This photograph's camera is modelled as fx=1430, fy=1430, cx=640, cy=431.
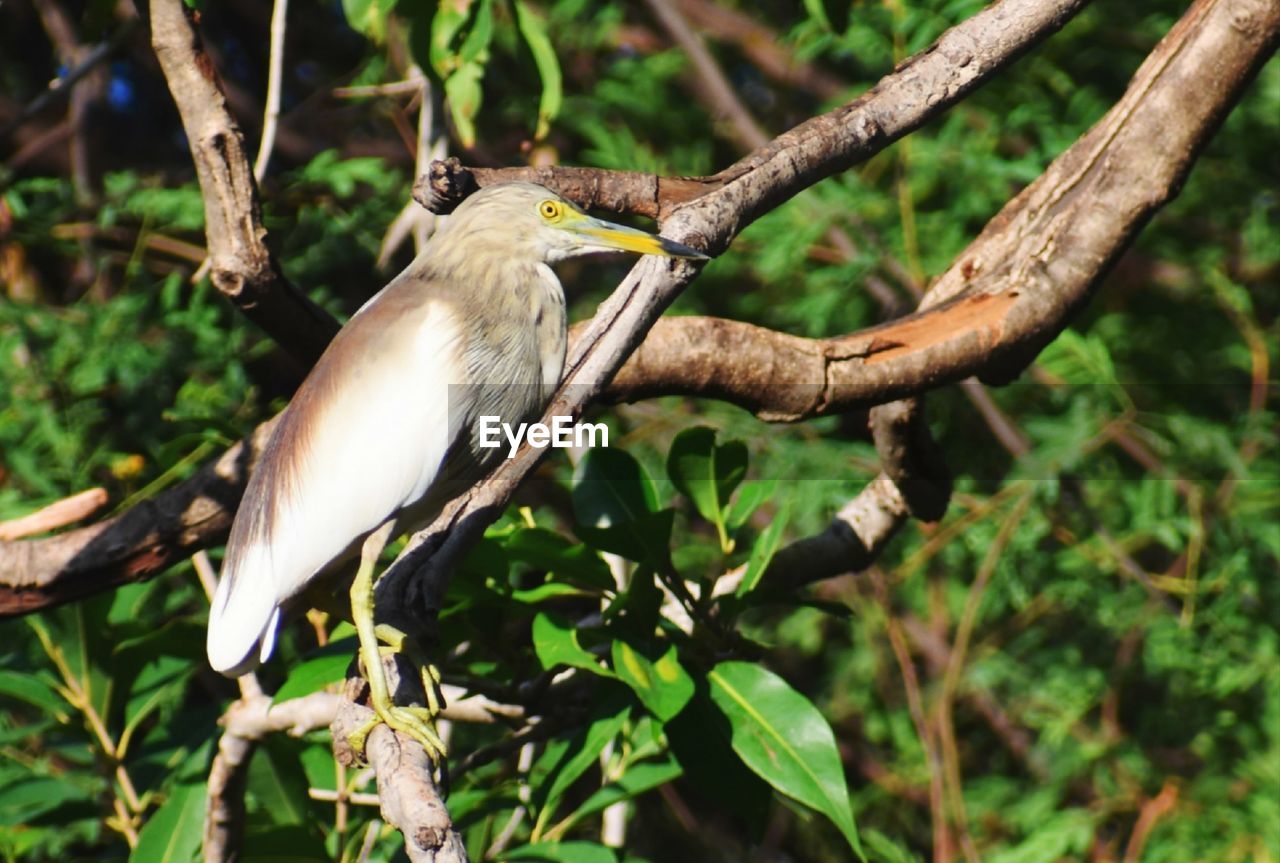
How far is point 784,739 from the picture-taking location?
2.47 meters

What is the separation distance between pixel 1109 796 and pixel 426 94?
3.11 meters

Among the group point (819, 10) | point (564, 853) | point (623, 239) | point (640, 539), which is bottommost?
point (564, 853)

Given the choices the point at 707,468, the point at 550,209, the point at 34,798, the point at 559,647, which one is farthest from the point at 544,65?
the point at 34,798

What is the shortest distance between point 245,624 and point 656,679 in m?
0.68

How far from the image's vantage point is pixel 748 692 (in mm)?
2555

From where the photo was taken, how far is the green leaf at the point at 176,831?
8.93ft

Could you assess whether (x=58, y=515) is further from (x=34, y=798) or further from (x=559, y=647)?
(x=559, y=647)

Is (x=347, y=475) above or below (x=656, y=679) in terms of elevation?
above

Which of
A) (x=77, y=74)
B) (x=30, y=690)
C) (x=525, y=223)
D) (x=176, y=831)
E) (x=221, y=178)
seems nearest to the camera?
(x=221, y=178)

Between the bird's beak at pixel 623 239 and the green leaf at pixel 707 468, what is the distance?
1.54ft

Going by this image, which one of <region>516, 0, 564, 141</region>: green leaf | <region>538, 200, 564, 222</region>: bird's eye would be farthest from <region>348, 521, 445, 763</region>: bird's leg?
<region>516, 0, 564, 141</region>: green leaf

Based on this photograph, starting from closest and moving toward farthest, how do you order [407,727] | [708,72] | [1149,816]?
[407,727]
[1149,816]
[708,72]

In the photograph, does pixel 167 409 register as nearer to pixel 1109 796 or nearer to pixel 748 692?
pixel 748 692

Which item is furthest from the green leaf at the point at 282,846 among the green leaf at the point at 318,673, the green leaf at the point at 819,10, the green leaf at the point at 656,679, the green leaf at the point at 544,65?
the green leaf at the point at 819,10
